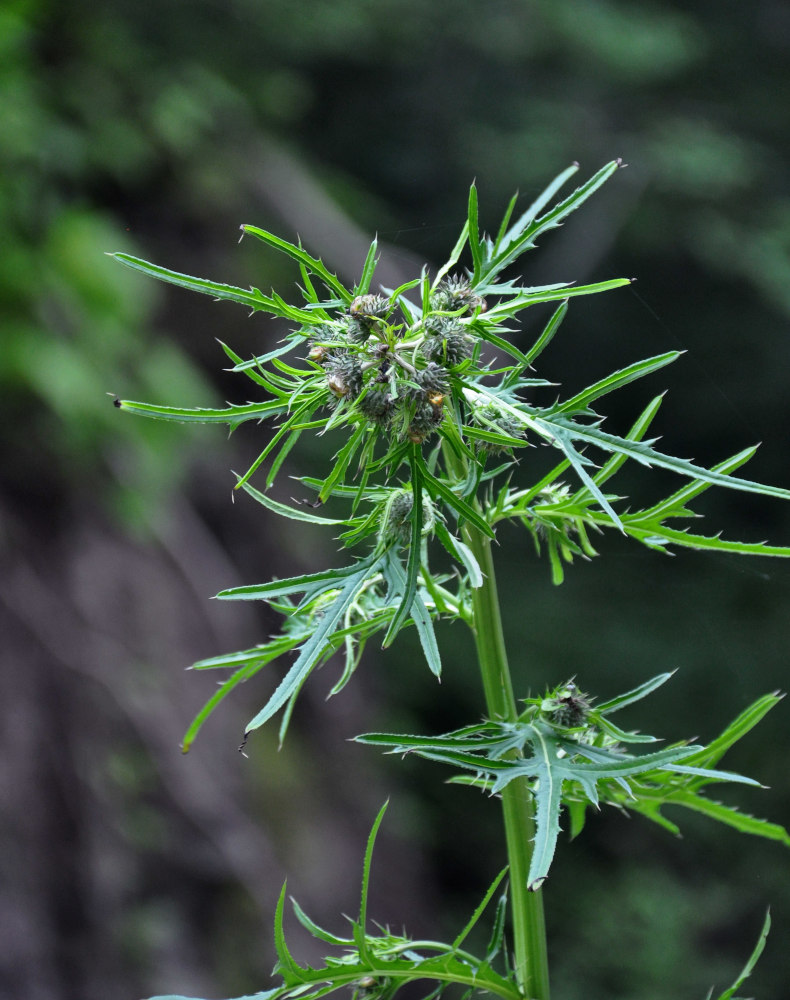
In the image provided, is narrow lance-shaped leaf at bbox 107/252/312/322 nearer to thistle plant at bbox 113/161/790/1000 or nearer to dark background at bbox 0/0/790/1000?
thistle plant at bbox 113/161/790/1000

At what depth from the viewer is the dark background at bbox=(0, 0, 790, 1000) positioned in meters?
2.43

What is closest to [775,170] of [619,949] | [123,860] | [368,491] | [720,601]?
[720,601]

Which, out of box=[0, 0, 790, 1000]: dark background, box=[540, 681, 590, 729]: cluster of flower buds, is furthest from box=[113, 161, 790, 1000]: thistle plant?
box=[0, 0, 790, 1000]: dark background

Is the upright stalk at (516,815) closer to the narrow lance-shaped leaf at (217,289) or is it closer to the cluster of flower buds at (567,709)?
the cluster of flower buds at (567,709)

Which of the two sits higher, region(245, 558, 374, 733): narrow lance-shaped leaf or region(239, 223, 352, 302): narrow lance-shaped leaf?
region(239, 223, 352, 302): narrow lance-shaped leaf

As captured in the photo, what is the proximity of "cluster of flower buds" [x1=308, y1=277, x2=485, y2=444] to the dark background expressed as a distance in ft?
6.61

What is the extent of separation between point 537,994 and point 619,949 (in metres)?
3.29

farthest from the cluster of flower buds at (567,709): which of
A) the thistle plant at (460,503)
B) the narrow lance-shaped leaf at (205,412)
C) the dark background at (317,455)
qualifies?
the dark background at (317,455)

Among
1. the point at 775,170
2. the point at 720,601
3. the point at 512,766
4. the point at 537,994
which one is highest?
the point at 775,170

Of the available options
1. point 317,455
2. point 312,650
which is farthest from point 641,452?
point 317,455

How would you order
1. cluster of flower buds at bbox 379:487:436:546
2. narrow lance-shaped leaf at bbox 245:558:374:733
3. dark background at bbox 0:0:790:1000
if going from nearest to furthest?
narrow lance-shaped leaf at bbox 245:558:374:733, cluster of flower buds at bbox 379:487:436:546, dark background at bbox 0:0:790:1000

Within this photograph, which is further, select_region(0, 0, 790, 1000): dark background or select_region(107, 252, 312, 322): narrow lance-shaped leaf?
select_region(0, 0, 790, 1000): dark background

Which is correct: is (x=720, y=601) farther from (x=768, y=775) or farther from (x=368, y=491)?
(x=368, y=491)

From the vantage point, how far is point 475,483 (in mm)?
565
